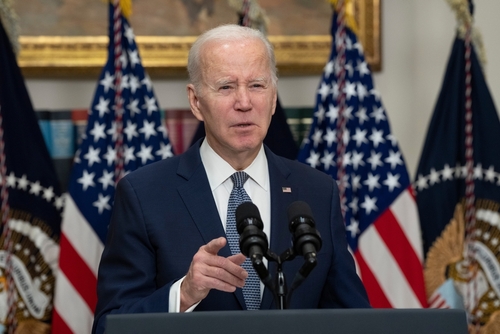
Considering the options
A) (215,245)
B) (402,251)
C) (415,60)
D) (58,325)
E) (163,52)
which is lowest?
(58,325)

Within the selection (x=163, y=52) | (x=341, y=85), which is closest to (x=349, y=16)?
(x=341, y=85)

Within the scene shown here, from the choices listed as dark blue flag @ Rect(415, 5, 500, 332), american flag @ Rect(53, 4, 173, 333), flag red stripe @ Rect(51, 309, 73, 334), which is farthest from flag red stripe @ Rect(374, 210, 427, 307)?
flag red stripe @ Rect(51, 309, 73, 334)

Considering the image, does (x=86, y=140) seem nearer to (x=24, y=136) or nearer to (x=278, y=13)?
(x=24, y=136)

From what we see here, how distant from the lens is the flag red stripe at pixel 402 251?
13.3ft

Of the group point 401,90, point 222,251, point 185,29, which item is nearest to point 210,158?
point 222,251

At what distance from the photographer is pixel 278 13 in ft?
15.1

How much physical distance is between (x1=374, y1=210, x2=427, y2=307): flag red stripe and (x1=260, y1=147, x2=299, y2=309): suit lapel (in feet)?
5.77

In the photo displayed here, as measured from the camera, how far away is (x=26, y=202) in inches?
154

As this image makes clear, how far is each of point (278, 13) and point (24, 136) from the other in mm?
1787

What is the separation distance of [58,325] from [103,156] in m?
0.95

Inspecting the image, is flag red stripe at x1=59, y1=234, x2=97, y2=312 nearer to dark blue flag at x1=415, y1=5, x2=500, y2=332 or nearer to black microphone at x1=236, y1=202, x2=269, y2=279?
dark blue flag at x1=415, y1=5, x2=500, y2=332

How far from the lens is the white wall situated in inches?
184

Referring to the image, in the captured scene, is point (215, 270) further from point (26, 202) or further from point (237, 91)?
point (26, 202)

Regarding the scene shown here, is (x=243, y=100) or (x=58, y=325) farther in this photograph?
(x=58, y=325)
